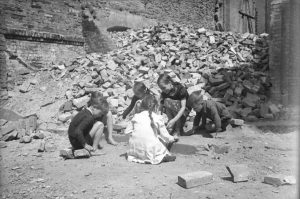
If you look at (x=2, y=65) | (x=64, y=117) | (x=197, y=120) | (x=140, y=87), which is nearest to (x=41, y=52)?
(x=2, y=65)

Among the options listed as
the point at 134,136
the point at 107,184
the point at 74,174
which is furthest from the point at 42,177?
the point at 134,136

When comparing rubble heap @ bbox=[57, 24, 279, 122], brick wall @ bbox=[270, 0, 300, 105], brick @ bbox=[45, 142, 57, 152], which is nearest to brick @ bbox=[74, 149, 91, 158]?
brick @ bbox=[45, 142, 57, 152]

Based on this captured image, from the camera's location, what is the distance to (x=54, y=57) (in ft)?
34.4

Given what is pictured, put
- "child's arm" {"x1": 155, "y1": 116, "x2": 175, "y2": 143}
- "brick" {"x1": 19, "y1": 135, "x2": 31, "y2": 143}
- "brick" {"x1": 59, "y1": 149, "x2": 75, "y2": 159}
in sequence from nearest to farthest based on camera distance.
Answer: "child's arm" {"x1": 155, "y1": 116, "x2": 175, "y2": 143}, "brick" {"x1": 59, "y1": 149, "x2": 75, "y2": 159}, "brick" {"x1": 19, "y1": 135, "x2": 31, "y2": 143}

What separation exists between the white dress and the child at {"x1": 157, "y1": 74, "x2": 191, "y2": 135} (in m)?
0.69

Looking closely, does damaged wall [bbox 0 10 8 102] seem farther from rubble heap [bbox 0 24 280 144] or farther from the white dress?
the white dress

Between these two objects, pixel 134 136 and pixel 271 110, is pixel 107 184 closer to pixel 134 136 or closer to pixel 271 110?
pixel 134 136

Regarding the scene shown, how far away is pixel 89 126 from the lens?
448 centimetres

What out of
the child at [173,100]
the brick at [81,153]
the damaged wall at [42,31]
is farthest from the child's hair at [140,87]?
the damaged wall at [42,31]

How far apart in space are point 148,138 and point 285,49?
5080 mm

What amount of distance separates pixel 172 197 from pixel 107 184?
0.85m

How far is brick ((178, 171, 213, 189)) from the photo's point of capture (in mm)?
3057

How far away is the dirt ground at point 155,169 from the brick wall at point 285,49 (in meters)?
1.86

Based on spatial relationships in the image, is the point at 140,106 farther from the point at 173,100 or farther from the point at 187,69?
the point at 187,69
